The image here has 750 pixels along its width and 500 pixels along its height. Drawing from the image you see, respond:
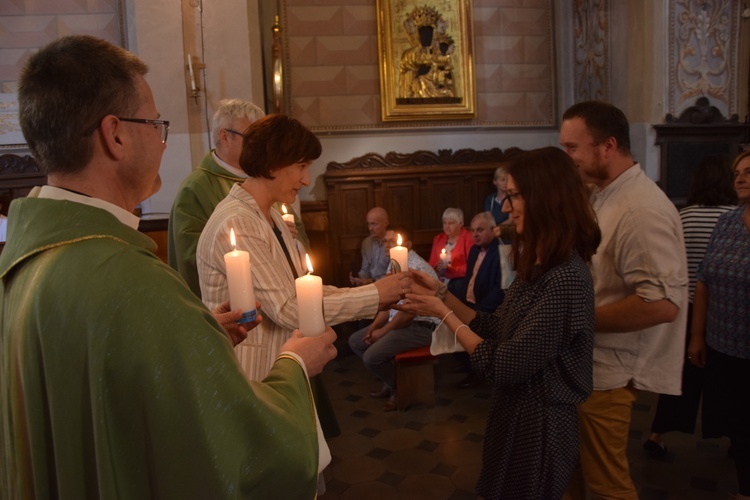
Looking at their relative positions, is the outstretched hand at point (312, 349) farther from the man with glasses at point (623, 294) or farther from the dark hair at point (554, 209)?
the man with glasses at point (623, 294)

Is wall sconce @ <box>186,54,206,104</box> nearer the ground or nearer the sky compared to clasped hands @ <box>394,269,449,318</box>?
nearer the sky

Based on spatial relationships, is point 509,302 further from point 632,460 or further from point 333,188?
point 333,188

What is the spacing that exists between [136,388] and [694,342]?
9.65 ft

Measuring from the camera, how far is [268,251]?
185 centimetres

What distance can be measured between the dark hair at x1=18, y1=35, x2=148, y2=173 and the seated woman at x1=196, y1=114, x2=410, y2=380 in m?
0.75

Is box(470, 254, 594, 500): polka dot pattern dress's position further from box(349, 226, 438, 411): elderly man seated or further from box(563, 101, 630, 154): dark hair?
box(349, 226, 438, 411): elderly man seated

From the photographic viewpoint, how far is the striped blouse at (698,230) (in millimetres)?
3264

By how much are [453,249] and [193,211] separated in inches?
118

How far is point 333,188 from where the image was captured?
6.47m

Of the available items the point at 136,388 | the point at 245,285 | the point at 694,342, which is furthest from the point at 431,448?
the point at 136,388

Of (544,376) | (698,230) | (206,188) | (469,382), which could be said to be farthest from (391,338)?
(544,376)

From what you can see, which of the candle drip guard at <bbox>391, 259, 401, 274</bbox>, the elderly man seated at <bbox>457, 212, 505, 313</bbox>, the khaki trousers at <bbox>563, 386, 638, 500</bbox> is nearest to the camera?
the candle drip guard at <bbox>391, 259, 401, 274</bbox>

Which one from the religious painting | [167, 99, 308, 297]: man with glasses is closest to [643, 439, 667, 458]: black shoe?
[167, 99, 308, 297]: man with glasses

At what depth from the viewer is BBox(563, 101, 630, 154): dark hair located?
6.63 ft
